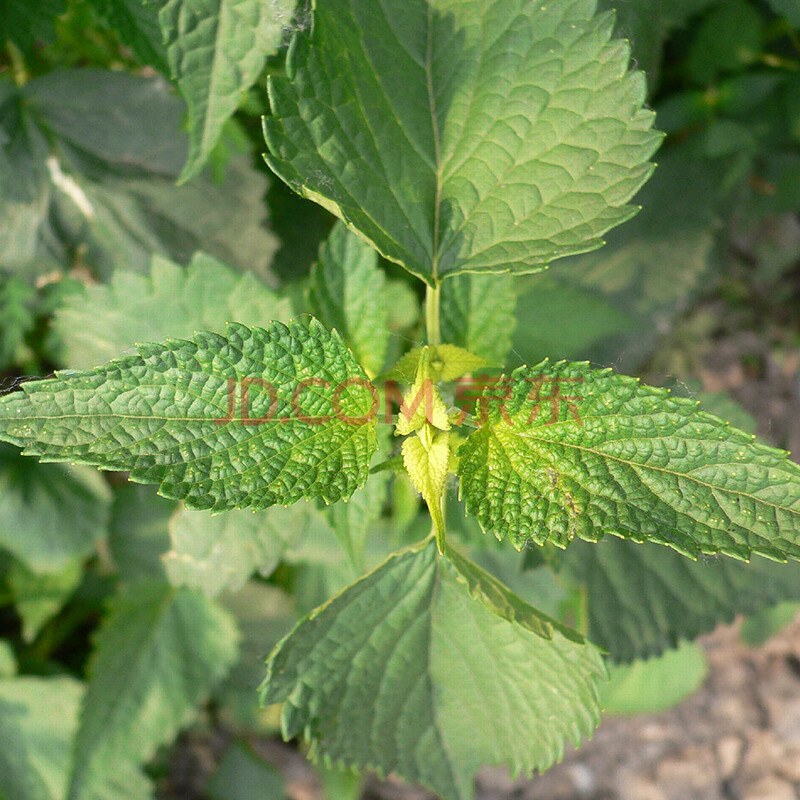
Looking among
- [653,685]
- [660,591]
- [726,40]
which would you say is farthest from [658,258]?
[653,685]

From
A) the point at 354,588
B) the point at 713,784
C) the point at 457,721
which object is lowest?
the point at 713,784

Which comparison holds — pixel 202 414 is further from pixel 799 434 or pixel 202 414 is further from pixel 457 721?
pixel 799 434

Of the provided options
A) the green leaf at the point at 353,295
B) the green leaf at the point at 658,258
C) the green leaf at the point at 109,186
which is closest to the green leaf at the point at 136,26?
the green leaf at the point at 109,186

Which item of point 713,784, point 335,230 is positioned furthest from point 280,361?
point 713,784

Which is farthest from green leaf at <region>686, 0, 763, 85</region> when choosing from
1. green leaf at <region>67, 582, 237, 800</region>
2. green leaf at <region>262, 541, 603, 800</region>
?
green leaf at <region>67, 582, 237, 800</region>

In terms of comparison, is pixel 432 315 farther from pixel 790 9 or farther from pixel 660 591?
pixel 790 9

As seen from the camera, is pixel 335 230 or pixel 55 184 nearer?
pixel 335 230

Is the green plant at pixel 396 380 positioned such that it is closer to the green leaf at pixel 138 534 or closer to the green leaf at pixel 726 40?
the green leaf at pixel 138 534
